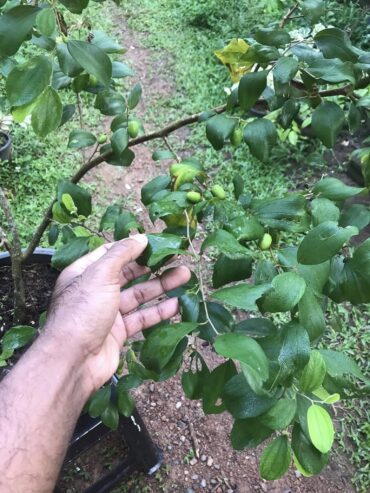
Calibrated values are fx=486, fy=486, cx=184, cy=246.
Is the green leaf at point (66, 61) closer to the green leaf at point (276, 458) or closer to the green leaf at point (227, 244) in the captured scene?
the green leaf at point (227, 244)

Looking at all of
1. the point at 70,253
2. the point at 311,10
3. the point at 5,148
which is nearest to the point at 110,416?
the point at 70,253

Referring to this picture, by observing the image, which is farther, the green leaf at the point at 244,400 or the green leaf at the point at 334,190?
the green leaf at the point at 334,190

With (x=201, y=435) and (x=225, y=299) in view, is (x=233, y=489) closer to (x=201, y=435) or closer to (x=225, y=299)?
(x=201, y=435)

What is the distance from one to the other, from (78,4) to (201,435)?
1515 millimetres

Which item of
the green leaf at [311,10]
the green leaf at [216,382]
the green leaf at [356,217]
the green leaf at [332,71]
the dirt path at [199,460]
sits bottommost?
the dirt path at [199,460]

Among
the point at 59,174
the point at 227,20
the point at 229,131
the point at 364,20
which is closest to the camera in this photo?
the point at 229,131

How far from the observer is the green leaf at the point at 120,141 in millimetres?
1022

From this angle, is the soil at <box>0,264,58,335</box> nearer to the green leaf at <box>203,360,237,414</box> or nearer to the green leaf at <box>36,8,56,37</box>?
the green leaf at <box>203,360,237,414</box>

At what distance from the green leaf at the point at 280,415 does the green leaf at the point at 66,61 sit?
649 millimetres

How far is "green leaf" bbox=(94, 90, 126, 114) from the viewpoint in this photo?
1080mm

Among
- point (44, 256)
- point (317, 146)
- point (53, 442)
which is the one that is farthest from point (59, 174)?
point (53, 442)

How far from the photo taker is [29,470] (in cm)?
85

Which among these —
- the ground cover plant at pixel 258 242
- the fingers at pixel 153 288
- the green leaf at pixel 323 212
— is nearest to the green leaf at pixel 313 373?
the ground cover plant at pixel 258 242

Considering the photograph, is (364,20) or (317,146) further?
(364,20)
